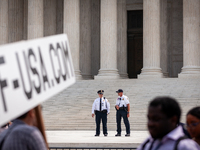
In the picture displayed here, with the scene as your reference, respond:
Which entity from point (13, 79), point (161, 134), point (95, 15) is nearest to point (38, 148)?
point (13, 79)

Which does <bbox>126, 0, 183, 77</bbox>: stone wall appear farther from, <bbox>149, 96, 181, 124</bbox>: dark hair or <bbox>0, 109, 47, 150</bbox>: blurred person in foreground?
<bbox>0, 109, 47, 150</bbox>: blurred person in foreground

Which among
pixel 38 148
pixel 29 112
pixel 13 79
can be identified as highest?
pixel 13 79

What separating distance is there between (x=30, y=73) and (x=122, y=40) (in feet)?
166

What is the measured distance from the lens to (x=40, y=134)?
14.4 ft

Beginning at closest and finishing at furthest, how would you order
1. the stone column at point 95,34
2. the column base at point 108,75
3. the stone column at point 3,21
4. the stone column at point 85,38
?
the column base at point 108,75, the stone column at point 3,21, the stone column at point 85,38, the stone column at point 95,34

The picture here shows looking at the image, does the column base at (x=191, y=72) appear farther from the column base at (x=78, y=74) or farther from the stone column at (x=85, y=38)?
the stone column at (x=85, y=38)

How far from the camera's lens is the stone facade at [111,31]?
47.3 meters

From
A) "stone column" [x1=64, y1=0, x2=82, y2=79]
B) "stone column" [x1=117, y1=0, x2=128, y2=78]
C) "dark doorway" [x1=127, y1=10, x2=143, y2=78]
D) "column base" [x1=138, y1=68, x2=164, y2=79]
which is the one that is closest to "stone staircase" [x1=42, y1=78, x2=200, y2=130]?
"column base" [x1=138, y1=68, x2=164, y2=79]

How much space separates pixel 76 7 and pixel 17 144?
46.7 metres

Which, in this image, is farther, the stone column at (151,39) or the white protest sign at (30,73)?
the stone column at (151,39)

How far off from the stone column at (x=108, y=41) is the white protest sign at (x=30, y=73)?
43119 mm

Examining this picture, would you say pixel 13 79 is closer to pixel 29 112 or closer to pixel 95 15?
pixel 29 112

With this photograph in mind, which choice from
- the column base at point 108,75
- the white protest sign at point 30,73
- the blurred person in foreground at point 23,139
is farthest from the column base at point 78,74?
the blurred person in foreground at point 23,139

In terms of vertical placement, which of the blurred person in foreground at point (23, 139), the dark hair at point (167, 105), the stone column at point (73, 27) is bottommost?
the blurred person in foreground at point (23, 139)
